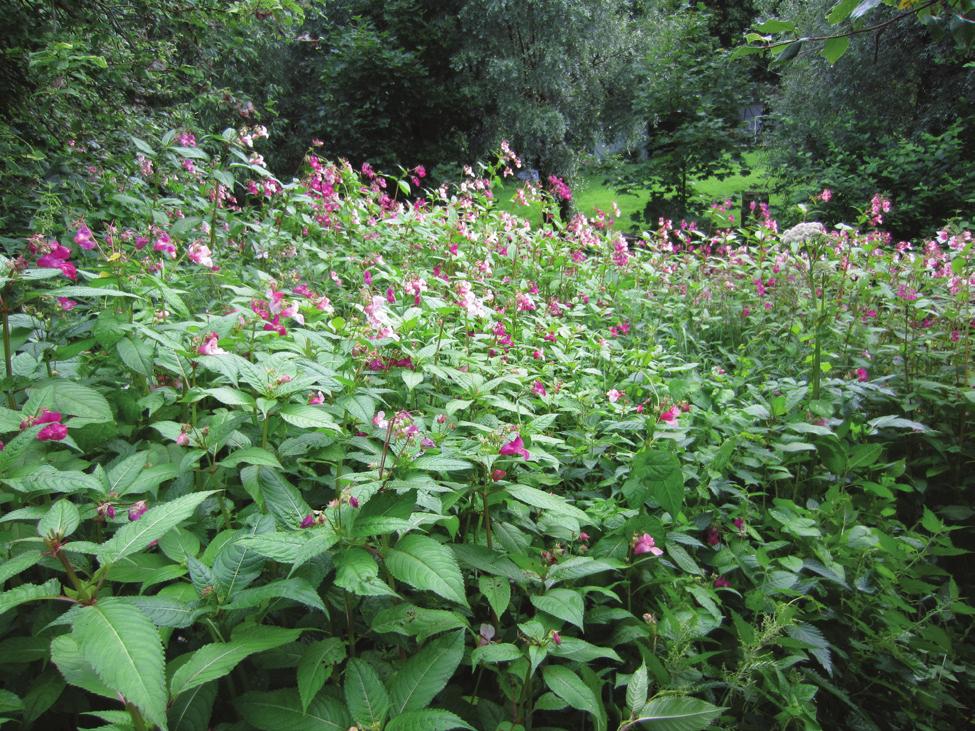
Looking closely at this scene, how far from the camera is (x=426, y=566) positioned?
3.35 ft

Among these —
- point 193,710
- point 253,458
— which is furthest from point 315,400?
point 193,710

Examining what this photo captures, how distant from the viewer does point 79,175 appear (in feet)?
10.0

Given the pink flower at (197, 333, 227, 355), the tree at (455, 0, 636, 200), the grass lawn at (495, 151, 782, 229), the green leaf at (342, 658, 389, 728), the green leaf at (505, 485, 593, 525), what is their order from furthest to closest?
the grass lawn at (495, 151, 782, 229) < the tree at (455, 0, 636, 200) < the pink flower at (197, 333, 227, 355) < the green leaf at (505, 485, 593, 525) < the green leaf at (342, 658, 389, 728)

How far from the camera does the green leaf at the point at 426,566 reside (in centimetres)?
98

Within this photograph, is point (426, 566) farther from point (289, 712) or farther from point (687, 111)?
point (687, 111)

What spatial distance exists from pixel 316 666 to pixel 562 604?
0.51m

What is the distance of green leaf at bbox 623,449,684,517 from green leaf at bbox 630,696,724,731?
52cm

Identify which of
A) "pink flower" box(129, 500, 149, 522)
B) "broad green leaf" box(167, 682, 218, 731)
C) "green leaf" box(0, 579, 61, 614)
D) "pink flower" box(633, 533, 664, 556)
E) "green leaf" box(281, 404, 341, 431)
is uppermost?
"green leaf" box(0, 579, 61, 614)

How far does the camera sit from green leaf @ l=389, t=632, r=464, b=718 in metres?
0.99

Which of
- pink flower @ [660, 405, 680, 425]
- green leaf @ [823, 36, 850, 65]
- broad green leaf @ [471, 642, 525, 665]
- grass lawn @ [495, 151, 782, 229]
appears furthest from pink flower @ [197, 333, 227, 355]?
grass lawn @ [495, 151, 782, 229]

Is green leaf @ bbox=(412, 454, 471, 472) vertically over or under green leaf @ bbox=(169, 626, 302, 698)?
over

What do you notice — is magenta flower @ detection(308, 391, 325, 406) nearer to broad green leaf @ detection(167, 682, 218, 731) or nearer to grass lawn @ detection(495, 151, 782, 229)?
broad green leaf @ detection(167, 682, 218, 731)

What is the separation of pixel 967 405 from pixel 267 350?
A: 278 centimetres

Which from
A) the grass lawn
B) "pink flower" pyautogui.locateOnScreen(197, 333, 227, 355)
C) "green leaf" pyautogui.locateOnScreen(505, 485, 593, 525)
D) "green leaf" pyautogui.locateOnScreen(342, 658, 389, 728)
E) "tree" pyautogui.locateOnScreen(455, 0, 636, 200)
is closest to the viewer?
"green leaf" pyautogui.locateOnScreen(342, 658, 389, 728)
